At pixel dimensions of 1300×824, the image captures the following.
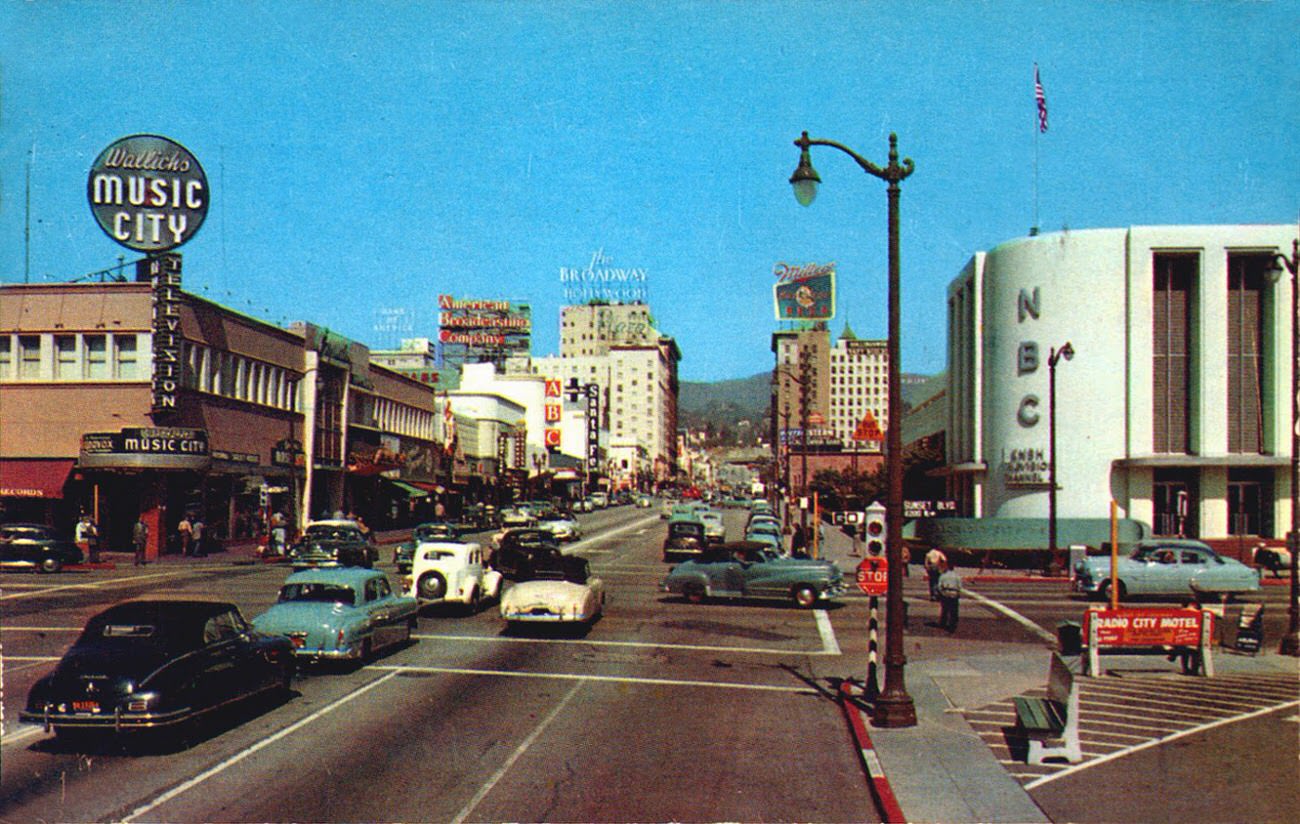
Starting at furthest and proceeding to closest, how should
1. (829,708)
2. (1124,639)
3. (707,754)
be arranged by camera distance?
1. (1124,639)
2. (829,708)
3. (707,754)

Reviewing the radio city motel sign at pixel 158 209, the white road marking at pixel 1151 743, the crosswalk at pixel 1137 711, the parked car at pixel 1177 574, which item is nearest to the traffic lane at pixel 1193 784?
the white road marking at pixel 1151 743

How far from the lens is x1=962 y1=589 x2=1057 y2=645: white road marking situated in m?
24.6

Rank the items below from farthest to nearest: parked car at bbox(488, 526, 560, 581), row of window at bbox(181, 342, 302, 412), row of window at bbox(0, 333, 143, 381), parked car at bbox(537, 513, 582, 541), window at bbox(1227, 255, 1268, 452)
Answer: parked car at bbox(537, 513, 582, 541)
window at bbox(1227, 255, 1268, 452)
row of window at bbox(181, 342, 302, 412)
row of window at bbox(0, 333, 143, 381)
parked car at bbox(488, 526, 560, 581)

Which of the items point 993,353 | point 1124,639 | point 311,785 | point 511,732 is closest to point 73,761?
point 311,785

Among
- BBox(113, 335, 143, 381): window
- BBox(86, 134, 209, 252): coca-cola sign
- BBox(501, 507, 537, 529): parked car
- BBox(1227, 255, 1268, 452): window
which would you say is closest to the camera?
BBox(86, 134, 209, 252): coca-cola sign

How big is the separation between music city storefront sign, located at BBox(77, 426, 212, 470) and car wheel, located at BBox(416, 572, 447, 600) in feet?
73.3

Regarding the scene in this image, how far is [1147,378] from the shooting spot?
52531mm

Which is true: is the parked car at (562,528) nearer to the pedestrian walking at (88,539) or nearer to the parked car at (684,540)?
the parked car at (684,540)

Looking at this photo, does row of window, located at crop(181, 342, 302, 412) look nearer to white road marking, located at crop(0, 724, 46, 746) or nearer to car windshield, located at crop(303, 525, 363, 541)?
car windshield, located at crop(303, 525, 363, 541)

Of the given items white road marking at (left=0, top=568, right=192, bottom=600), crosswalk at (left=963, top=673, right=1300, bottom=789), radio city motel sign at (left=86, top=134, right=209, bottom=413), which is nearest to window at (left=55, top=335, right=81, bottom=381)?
radio city motel sign at (left=86, top=134, right=209, bottom=413)

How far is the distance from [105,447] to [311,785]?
36.1m

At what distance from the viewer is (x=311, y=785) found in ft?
35.7

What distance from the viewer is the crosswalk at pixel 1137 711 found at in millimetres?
13161

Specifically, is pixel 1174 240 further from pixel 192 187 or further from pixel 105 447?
pixel 105 447
